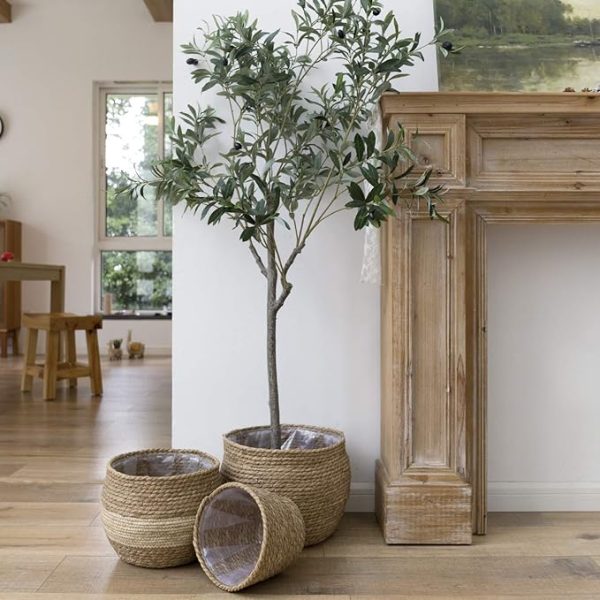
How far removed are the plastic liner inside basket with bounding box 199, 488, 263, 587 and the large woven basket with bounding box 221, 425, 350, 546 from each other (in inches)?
3.4

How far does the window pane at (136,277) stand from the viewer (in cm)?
735

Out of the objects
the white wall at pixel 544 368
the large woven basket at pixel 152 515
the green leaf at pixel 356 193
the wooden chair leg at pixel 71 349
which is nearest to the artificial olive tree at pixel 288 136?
the green leaf at pixel 356 193

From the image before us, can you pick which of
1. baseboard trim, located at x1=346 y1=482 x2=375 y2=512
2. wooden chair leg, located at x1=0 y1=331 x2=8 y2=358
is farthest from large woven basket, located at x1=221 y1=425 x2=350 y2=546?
wooden chair leg, located at x1=0 y1=331 x2=8 y2=358

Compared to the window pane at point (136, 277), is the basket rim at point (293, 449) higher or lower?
lower

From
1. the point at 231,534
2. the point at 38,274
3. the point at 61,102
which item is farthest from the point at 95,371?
the point at 61,102

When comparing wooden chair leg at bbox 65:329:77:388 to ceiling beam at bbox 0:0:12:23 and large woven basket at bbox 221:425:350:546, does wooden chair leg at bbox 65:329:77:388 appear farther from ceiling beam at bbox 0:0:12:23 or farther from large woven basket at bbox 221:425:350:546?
ceiling beam at bbox 0:0:12:23

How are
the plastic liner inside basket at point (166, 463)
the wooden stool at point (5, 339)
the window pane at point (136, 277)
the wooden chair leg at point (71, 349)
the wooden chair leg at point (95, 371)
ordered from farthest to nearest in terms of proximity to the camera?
the window pane at point (136, 277), the wooden stool at point (5, 339), the wooden chair leg at point (71, 349), the wooden chair leg at point (95, 371), the plastic liner inside basket at point (166, 463)

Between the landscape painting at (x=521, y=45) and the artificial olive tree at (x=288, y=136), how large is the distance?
18 cm

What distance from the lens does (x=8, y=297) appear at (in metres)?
6.75

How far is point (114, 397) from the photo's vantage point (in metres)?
4.54

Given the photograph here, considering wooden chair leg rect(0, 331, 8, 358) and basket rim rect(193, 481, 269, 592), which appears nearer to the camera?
basket rim rect(193, 481, 269, 592)

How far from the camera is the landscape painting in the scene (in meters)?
2.17

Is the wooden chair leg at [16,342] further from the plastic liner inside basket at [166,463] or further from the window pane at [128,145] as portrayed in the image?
the plastic liner inside basket at [166,463]

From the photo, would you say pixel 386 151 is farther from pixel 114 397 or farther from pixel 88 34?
pixel 88 34
